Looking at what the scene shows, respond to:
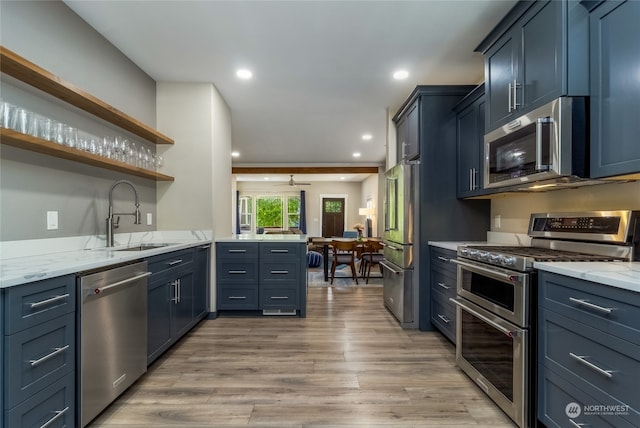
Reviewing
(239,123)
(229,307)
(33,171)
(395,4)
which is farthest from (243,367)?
(239,123)

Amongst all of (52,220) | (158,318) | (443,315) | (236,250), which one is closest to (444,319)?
(443,315)

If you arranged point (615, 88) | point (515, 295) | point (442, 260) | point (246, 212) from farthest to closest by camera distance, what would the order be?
1. point (246, 212)
2. point (442, 260)
3. point (515, 295)
4. point (615, 88)

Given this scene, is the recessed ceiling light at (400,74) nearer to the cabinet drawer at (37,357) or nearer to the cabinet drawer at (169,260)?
the cabinet drawer at (169,260)

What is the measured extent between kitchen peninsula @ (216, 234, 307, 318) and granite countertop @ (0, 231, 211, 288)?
1.94ft

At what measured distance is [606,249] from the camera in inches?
67.2

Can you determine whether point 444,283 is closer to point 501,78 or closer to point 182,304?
point 501,78

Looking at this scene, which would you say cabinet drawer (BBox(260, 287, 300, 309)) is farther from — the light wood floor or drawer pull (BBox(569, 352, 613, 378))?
drawer pull (BBox(569, 352, 613, 378))

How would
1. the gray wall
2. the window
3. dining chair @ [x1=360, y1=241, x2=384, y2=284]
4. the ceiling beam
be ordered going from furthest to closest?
the window < the ceiling beam < dining chair @ [x1=360, y1=241, x2=384, y2=284] < the gray wall

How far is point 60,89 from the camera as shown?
77.3 inches

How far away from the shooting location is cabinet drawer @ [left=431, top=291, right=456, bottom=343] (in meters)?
2.63

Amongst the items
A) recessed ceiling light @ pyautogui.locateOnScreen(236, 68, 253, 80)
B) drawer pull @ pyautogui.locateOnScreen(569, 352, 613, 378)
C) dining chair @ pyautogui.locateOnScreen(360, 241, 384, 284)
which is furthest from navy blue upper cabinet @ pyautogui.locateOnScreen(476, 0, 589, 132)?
dining chair @ pyautogui.locateOnScreen(360, 241, 384, 284)

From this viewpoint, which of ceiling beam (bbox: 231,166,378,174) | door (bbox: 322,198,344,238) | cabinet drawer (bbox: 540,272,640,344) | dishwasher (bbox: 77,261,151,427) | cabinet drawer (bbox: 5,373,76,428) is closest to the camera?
cabinet drawer (bbox: 540,272,640,344)

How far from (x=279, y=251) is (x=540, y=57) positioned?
2.78 metres

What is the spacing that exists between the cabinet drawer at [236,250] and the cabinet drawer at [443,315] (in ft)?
6.39
